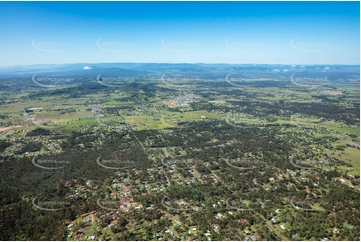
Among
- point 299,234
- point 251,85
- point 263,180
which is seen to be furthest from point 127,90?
point 299,234

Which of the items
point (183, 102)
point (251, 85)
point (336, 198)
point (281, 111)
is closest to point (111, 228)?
point (336, 198)

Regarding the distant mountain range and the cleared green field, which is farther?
the distant mountain range

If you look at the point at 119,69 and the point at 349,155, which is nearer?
the point at 349,155

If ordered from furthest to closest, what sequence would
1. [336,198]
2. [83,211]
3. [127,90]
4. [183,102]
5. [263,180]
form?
[127,90], [183,102], [263,180], [336,198], [83,211]

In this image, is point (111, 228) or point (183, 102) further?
point (183, 102)

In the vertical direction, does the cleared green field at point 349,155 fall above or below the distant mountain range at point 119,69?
below

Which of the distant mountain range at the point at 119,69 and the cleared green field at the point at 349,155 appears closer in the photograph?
the cleared green field at the point at 349,155

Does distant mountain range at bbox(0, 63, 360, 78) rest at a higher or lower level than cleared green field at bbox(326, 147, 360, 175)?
higher

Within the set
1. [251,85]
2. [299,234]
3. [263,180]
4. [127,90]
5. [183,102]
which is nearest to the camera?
[299,234]

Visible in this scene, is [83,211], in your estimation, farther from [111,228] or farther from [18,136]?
[18,136]

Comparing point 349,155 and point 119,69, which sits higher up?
point 119,69
